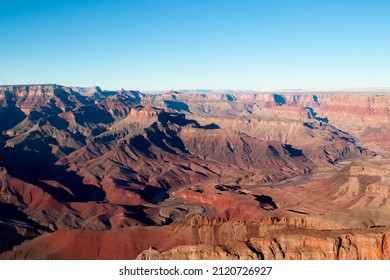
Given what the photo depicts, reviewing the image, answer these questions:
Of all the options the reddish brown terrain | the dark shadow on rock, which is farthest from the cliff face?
the dark shadow on rock

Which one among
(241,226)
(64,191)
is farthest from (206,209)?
(64,191)

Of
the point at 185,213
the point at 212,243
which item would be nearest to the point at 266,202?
the point at 185,213

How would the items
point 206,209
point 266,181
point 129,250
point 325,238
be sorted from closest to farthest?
point 325,238 < point 129,250 < point 206,209 < point 266,181

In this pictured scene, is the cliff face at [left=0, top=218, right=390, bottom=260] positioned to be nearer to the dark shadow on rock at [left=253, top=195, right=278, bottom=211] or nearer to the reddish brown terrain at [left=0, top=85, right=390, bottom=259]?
the reddish brown terrain at [left=0, top=85, right=390, bottom=259]

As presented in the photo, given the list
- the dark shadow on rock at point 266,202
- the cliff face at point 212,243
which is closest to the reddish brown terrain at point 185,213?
the cliff face at point 212,243

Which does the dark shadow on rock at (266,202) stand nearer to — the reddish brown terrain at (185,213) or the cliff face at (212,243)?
the reddish brown terrain at (185,213)

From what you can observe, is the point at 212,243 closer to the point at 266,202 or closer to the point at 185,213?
the point at 185,213

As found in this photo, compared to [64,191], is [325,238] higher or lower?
higher

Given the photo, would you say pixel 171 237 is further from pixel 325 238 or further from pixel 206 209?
pixel 206 209

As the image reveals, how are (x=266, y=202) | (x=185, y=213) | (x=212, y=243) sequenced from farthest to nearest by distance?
(x=185, y=213) < (x=266, y=202) < (x=212, y=243)

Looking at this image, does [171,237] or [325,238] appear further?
[171,237]

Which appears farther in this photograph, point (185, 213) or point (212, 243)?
point (185, 213)
